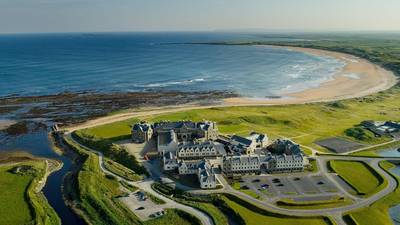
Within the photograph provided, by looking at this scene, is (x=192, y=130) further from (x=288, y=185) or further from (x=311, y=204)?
(x=311, y=204)

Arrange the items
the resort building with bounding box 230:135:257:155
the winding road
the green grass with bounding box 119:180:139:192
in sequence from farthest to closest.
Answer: the resort building with bounding box 230:135:257:155
the green grass with bounding box 119:180:139:192
the winding road

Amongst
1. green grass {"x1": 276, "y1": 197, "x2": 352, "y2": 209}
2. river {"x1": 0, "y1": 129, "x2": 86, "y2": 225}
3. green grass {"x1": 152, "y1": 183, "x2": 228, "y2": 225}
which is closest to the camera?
green grass {"x1": 152, "y1": 183, "x2": 228, "y2": 225}

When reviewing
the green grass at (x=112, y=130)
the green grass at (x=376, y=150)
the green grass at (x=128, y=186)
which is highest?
the green grass at (x=128, y=186)

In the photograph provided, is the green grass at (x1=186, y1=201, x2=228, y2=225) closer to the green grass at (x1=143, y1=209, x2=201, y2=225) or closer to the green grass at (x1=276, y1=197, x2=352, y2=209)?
the green grass at (x1=143, y1=209, x2=201, y2=225)

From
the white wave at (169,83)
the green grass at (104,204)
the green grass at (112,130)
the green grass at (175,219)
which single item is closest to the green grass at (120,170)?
the green grass at (104,204)

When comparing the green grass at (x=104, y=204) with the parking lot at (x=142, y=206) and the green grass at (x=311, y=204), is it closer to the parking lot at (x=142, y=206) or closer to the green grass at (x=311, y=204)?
the parking lot at (x=142, y=206)

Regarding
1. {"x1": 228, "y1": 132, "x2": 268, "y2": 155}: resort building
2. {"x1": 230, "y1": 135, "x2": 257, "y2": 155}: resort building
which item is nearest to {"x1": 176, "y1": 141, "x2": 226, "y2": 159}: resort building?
{"x1": 230, "y1": 135, "x2": 257, "y2": 155}: resort building

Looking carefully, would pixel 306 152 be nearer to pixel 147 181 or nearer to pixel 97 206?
pixel 147 181

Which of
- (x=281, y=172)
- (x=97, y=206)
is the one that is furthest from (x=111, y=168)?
(x=281, y=172)
